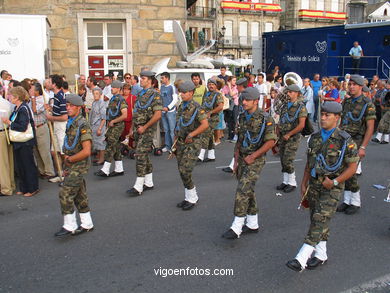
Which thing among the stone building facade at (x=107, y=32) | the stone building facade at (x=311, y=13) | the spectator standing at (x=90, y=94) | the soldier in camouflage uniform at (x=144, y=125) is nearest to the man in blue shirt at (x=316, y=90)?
the stone building facade at (x=107, y=32)

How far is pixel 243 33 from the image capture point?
5516 centimetres

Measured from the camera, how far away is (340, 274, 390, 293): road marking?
4.21 metres

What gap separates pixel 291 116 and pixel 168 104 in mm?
4104

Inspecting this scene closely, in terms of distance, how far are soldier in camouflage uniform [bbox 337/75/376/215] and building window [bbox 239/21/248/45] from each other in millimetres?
49479

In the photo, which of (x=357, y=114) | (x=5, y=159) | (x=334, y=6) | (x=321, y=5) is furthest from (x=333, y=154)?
(x=334, y=6)

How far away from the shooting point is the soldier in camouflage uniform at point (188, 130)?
6320mm

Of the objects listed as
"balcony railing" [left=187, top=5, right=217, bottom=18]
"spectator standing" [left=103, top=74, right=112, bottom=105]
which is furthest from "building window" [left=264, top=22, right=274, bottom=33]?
"spectator standing" [left=103, top=74, right=112, bottom=105]

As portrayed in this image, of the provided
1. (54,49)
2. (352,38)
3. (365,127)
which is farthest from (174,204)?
(352,38)

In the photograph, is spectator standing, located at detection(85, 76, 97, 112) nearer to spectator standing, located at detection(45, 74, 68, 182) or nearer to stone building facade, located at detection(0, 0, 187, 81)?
spectator standing, located at detection(45, 74, 68, 182)

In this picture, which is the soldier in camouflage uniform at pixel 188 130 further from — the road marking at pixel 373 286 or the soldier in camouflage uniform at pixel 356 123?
the road marking at pixel 373 286

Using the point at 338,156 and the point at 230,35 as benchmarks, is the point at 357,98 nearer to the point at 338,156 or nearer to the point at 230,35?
the point at 338,156

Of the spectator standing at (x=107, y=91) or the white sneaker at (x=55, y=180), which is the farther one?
the spectator standing at (x=107, y=91)

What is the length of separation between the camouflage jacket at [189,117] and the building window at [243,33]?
50067 mm

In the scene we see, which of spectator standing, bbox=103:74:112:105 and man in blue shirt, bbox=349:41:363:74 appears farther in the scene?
man in blue shirt, bbox=349:41:363:74
